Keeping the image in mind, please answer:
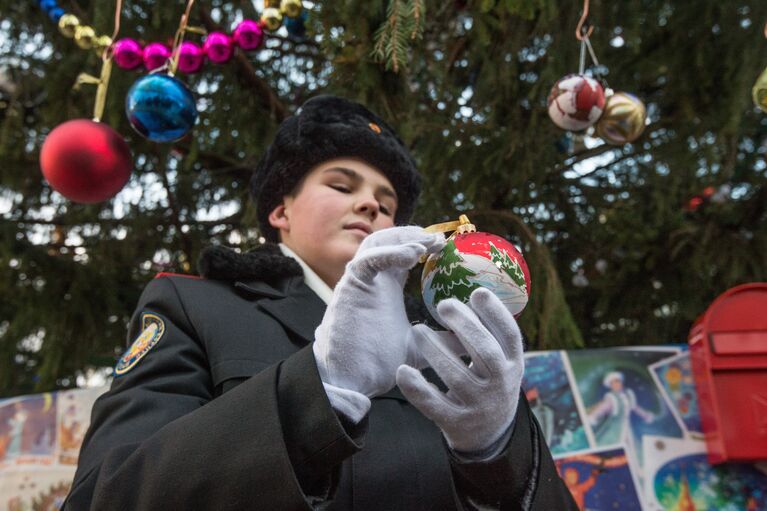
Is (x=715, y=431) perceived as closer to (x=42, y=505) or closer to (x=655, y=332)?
(x=655, y=332)

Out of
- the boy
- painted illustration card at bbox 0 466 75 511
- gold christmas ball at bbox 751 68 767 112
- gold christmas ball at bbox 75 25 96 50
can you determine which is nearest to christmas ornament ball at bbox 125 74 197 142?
gold christmas ball at bbox 75 25 96 50

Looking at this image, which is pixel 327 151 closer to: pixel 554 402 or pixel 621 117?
pixel 621 117

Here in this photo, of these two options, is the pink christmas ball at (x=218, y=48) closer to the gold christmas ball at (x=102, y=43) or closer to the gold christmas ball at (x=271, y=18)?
the gold christmas ball at (x=271, y=18)

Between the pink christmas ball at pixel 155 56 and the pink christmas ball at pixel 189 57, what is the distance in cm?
8

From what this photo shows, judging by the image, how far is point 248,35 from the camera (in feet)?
8.71

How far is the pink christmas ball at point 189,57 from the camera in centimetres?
262

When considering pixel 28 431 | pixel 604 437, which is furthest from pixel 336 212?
pixel 28 431

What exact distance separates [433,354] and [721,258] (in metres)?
2.78

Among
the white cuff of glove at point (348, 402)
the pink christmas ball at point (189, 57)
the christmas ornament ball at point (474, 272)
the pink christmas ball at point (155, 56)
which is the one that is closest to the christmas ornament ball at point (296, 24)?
the pink christmas ball at point (189, 57)

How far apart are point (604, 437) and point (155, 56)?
212 centimetres

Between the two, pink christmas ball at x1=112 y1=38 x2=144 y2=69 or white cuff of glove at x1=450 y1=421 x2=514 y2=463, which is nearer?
white cuff of glove at x1=450 y1=421 x2=514 y2=463

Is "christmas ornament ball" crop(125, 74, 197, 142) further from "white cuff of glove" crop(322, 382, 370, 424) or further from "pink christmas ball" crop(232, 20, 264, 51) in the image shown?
"white cuff of glove" crop(322, 382, 370, 424)

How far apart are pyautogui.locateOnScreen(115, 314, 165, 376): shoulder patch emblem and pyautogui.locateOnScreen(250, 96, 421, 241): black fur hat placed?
2.20 ft

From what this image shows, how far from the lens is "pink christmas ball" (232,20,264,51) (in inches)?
104
